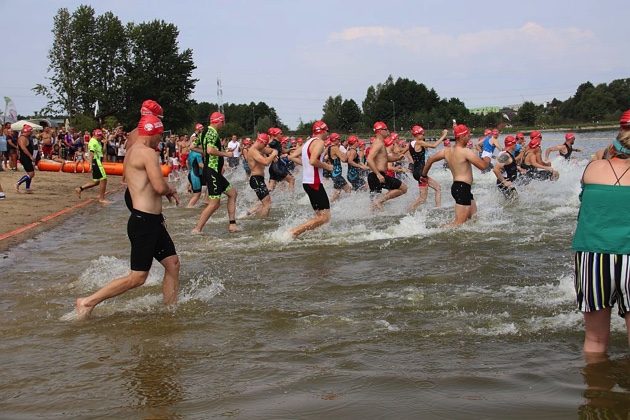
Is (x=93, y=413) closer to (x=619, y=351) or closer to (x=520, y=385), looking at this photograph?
(x=520, y=385)

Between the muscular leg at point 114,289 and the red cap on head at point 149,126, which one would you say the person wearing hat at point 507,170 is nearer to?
the red cap on head at point 149,126

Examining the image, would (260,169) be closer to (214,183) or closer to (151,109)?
(214,183)

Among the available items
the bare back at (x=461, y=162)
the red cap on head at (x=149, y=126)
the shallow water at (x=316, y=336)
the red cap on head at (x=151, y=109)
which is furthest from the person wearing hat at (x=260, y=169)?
the red cap on head at (x=149, y=126)

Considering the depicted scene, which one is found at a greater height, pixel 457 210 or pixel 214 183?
pixel 214 183

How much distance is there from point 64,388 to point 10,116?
30448mm

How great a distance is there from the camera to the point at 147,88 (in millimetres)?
67938

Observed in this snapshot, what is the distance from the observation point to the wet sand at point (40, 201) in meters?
11.3

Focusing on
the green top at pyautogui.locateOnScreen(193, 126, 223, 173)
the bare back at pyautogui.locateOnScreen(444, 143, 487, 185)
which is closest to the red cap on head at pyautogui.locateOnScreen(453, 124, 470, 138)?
the bare back at pyautogui.locateOnScreen(444, 143, 487, 185)

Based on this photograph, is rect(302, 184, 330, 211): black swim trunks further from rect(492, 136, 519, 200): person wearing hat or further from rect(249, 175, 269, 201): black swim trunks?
rect(492, 136, 519, 200): person wearing hat

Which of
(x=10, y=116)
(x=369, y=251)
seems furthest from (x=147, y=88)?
(x=369, y=251)

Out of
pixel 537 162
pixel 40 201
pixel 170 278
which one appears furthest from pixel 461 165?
pixel 40 201

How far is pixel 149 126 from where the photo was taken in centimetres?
546

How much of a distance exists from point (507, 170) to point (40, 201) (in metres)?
10.5

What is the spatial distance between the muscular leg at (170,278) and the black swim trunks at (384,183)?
22.7ft
